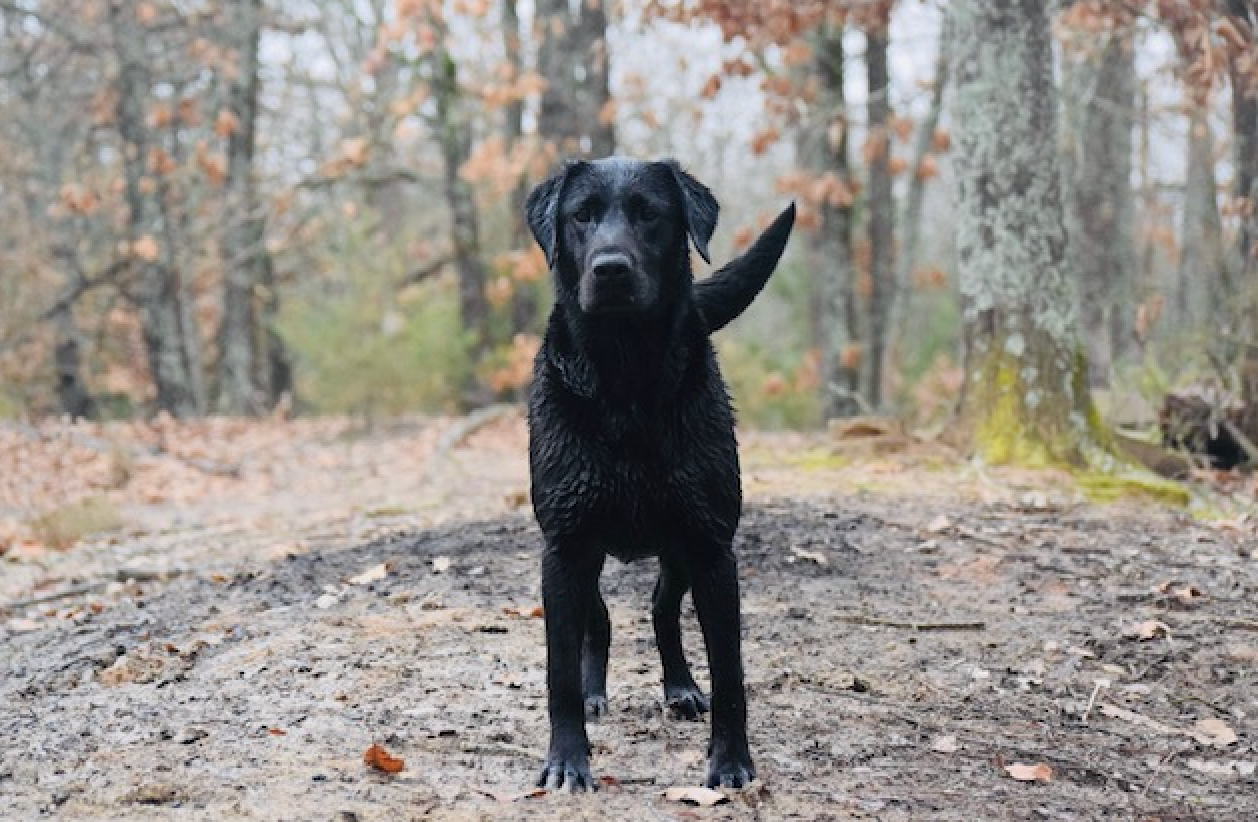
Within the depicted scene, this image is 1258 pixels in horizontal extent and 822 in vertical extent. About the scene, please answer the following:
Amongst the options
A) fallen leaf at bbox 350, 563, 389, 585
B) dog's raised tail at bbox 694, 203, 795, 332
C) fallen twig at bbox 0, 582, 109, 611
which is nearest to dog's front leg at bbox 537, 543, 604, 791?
dog's raised tail at bbox 694, 203, 795, 332

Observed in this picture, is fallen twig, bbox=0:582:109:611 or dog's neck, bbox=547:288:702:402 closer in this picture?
dog's neck, bbox=547:288:702:402

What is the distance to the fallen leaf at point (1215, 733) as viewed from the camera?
4031 mm

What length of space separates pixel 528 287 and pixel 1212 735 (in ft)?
43.7

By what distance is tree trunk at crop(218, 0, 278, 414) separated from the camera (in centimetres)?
1902

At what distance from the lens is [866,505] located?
278 inches

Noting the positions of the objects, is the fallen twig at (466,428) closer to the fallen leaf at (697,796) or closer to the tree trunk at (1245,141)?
the tree trunk at (1245,141)

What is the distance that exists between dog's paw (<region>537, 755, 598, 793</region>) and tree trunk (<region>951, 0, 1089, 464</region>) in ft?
16.4

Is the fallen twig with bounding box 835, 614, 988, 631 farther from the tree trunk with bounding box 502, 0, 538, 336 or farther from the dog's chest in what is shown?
the tree trunk with bounding box 502, 0, 538, 336

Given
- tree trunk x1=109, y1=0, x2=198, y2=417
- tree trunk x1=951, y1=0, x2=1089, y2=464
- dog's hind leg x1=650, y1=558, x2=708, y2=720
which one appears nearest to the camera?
dog's hind leg x1=650, y1=558, x2=708, y2=720

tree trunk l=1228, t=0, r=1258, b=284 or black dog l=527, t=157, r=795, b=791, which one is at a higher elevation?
tree trunk l=1228, t=0, r=1258, b=284

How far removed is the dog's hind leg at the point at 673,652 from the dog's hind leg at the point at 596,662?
176mm

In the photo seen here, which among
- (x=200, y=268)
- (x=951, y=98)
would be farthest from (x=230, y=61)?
(x=951, y=98)

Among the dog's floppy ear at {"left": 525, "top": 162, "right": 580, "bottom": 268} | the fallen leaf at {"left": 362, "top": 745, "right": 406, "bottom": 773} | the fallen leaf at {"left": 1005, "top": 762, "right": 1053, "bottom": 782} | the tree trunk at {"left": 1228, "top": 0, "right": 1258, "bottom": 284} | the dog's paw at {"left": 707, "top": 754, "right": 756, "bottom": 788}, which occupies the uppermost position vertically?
the tree trunk at {"left": 1228, "top": 0, "right": 1258, "bottom": 284}

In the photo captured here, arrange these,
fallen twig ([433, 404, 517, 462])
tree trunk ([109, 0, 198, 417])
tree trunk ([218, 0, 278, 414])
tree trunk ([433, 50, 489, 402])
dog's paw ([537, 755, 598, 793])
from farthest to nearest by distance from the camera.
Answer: tree trunk ([218, 0, 278, 414]) → tree trunk ([433, 50, 489, 402]) → tree trunk ([109, 0, 198, 417]) → fallen twig ([433, 404, 517, 462]) → dog's paw ([537, 755, 598, 793])
